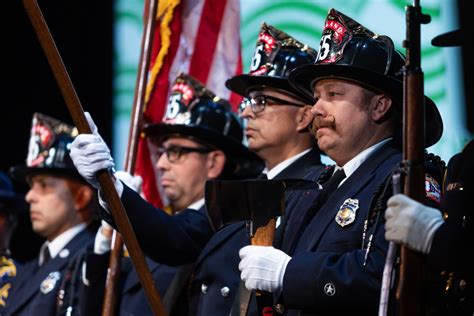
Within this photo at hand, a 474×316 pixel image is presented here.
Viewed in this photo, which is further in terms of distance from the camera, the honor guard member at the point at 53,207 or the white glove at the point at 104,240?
the honor guard member at the point at 53,207

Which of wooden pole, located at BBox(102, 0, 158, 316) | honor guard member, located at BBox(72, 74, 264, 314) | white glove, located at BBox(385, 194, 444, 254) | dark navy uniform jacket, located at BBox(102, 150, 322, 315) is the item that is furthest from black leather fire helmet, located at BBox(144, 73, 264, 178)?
white glove, located at BBox(385, 194, 444, 254)

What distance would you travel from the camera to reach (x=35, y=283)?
20.1 ft

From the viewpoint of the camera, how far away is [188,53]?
20.7ft

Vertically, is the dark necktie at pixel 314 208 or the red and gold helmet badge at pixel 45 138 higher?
the red and gold helmet badge at pixel 45 138

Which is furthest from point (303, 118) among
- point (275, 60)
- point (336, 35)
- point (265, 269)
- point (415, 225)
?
point (415, 225)

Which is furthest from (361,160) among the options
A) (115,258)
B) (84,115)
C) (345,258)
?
(115,258)

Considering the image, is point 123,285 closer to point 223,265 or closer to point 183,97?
point 223,265

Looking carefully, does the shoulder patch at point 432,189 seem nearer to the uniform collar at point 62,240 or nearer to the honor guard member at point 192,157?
the honor guard member at point 192,157

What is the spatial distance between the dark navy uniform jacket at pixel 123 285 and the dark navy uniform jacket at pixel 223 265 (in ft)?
1.25

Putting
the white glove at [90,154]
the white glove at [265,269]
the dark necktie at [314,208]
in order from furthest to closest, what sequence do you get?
the white glove at [90,154]
the dark necktie at [314,208]
the white glove at [265,269]

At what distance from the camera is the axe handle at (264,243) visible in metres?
4.07

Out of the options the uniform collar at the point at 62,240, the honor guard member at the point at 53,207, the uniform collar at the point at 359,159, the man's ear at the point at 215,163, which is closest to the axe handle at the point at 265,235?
the uniform collar at the point at 359,159

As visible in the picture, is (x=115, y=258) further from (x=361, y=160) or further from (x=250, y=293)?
(x=361, y=160)

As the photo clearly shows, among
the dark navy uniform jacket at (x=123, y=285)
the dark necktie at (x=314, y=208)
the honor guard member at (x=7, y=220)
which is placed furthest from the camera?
the honor guard member at (x=7, y=220)
